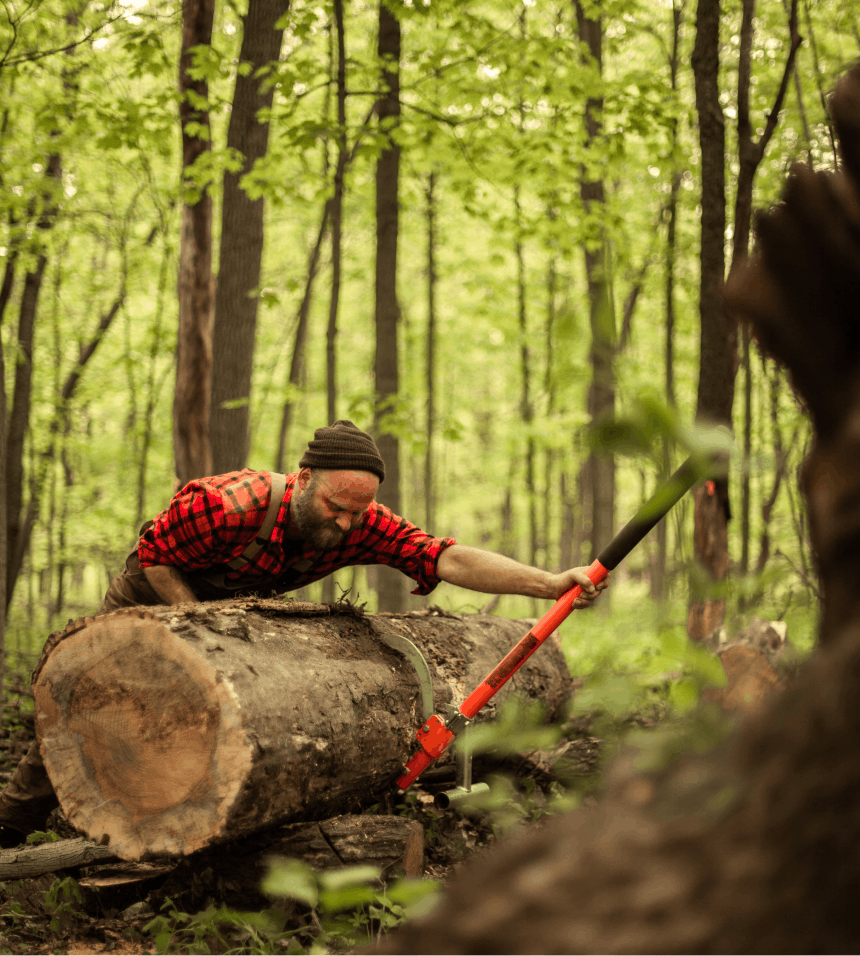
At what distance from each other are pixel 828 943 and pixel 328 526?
284cm

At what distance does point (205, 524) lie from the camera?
324 cm

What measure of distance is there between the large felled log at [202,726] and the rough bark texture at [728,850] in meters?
1.71

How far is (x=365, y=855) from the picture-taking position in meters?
2.83

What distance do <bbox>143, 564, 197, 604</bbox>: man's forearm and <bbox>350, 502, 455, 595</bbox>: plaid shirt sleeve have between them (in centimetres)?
88

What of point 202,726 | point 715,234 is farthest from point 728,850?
point 715,234

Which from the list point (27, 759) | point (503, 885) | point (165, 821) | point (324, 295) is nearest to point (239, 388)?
point (27, 759)

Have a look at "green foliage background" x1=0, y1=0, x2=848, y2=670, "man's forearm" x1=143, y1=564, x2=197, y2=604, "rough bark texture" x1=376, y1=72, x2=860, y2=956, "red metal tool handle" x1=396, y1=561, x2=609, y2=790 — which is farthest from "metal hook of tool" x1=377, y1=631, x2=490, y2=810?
"rough bark texture" x1=376, y1=72, x2=860, y2=956

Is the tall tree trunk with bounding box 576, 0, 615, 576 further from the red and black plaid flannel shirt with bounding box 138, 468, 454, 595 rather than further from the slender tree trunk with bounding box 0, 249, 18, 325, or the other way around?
the slender tree trunk with bounding box 0, 249, 18, 325

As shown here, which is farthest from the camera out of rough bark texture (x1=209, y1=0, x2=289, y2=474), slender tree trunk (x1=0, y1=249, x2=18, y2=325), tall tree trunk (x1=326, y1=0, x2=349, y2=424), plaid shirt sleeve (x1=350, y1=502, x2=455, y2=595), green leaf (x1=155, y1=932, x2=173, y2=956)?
rough bark texture (x1=209, y1=0, x2=289, y2=474)

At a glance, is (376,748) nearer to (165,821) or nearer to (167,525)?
(165,821)

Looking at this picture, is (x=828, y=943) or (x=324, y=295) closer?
(x=828, y=943)

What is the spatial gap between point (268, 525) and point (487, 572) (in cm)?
106

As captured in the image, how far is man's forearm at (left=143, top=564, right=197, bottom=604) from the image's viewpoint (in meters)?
3.40

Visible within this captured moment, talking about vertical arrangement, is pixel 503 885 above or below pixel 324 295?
below
